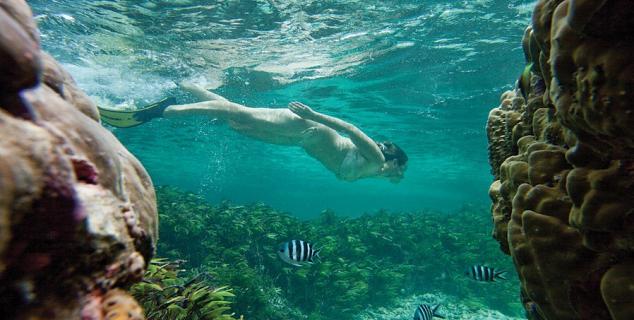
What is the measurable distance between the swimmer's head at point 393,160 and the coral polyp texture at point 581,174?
8.30 metres

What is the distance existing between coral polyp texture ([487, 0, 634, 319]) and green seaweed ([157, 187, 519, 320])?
299 inches

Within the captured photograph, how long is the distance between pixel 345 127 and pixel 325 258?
500 cm

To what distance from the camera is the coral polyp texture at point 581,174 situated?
1.68 m

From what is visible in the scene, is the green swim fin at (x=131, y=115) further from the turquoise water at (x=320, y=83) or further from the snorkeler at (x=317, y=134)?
the turquoise water at (x=320, y=83)

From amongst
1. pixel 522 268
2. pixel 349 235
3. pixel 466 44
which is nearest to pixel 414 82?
pixel 466 44

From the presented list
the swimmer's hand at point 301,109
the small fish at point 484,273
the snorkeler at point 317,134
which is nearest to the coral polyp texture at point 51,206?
the small fish at point 484,273

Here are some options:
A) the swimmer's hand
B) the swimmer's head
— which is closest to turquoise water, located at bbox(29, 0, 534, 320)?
the swimmer's hand

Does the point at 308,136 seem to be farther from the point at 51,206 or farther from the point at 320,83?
the point at 51,206

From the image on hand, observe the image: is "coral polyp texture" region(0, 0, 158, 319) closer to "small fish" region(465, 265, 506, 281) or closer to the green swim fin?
"small fish" region(465, 265, 506, 281)

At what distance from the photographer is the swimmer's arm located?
32.9 feet

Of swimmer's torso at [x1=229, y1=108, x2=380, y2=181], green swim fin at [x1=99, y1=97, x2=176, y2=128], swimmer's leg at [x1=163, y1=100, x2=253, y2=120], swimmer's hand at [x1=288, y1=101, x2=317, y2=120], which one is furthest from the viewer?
swimmer's torso at [x1=229, y1=108, x2=380, y2=181]

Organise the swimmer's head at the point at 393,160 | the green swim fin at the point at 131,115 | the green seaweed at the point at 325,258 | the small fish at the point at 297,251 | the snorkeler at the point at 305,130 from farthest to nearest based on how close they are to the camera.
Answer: the swimmer's head at the point at 393,160 < the green swim fin at the point at 131,115 < the snorkeler at the point at 305,130 < the green seaweed at the point at 325,258 < the small fish at the point at 297,251

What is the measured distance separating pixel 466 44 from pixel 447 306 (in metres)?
10.3

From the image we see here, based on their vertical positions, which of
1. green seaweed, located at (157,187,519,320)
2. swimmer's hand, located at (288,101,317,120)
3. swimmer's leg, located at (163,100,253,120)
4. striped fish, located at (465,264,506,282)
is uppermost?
swimmer's hand, located at (288,101,317,120)
